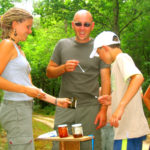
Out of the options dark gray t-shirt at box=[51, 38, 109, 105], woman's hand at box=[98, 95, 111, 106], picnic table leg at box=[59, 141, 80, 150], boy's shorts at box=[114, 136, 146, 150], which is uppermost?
dark gray t-shirt at box=[51, 38, 109, 105]

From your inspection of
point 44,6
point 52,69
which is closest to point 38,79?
point 44,6

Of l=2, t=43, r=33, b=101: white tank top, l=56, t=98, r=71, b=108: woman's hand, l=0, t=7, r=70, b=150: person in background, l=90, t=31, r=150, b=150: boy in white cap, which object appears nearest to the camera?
l=0, t=7, r=70, b=150: person in background

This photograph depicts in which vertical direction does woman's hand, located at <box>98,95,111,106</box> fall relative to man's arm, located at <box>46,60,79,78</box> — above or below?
below

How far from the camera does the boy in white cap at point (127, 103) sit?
323cm

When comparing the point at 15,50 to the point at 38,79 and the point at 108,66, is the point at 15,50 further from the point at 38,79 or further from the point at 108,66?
the point at 38,79

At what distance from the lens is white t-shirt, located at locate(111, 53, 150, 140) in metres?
3.35

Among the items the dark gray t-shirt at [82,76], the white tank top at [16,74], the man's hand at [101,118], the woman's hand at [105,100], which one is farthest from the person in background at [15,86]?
the man's hand at [101,118]

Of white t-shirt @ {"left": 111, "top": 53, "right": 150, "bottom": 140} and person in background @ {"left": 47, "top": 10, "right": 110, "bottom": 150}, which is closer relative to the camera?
white t-shirt @ {"left": 111, "top": 53, "right": 150, "bottom": 140}

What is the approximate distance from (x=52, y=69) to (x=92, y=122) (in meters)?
0.94

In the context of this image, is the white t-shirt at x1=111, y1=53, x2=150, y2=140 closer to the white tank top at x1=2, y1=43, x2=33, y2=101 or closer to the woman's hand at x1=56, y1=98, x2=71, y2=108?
the woman's hand at x1=56, y1=98, x2=71, y2=108

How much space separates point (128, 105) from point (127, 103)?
0.27m

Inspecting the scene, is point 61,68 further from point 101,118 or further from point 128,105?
point 128,105

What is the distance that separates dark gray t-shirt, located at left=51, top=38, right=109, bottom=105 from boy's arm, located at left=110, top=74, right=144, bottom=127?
3.54ft

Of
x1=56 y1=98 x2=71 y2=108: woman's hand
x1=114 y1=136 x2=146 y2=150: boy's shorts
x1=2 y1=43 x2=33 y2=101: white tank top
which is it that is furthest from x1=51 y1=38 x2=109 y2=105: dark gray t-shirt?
x1=2 y1=43 x2=33 y2=101: white tank top
